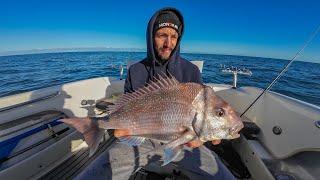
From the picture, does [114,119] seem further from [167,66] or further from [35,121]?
[35,121]

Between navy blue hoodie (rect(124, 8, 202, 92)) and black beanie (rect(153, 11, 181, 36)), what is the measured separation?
53 millimetres

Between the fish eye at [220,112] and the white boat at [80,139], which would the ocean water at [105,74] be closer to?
the white boat at [80,139]

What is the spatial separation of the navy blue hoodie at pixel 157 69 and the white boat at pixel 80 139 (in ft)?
4.67

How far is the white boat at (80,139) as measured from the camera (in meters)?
2.85

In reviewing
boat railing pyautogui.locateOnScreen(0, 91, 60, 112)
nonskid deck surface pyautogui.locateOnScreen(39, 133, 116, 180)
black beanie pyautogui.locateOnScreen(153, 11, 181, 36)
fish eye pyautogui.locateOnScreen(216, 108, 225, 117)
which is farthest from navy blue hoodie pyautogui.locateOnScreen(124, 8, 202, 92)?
boat railing pyautogui.locateOnScreen(0, 91, 60, 112)

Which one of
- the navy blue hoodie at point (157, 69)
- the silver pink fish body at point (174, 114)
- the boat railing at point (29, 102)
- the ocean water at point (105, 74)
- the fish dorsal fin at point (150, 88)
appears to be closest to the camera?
the silver pink fish body at point (174, 114)

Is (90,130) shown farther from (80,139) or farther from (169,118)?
(80,139)

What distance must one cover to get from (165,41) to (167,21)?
10.9 inches

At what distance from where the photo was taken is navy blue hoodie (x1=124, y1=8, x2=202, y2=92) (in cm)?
301

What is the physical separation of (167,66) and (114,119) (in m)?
1.36

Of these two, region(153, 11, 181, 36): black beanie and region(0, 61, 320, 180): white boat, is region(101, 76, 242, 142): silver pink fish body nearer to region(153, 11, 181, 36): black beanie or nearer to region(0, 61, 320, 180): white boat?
region(153, 11, 181, 36): black beanie

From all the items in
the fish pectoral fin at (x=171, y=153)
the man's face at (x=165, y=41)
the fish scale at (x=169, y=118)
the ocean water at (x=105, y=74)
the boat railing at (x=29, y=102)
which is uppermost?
the man's face at (x=165, y=41)

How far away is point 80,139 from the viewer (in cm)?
371

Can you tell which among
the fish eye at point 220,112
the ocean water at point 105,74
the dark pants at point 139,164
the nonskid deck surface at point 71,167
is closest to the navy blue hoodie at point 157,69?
the dark pants at point 139,164
